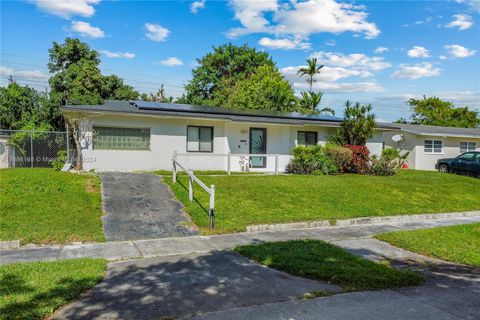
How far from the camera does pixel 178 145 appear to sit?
16891 millimetres

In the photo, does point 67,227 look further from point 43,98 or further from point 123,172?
point 43,98

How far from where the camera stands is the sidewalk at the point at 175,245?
7.07 m

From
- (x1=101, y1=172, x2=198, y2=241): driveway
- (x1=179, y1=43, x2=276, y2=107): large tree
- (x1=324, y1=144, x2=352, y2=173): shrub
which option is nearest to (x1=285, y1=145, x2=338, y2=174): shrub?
(x1=324, y1=144, x2=352, y2=173): shrub

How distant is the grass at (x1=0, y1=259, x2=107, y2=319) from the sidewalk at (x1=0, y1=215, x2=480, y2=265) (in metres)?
0.74

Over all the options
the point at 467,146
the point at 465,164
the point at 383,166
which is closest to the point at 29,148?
the point at 383,166

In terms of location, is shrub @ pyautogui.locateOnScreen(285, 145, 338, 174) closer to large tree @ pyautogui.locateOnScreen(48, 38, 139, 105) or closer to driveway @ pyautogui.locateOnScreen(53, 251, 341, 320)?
driveway @ pyautogui.locateOnScreen(53, 251, 341, 320)

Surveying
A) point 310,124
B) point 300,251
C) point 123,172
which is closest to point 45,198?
point 123,172

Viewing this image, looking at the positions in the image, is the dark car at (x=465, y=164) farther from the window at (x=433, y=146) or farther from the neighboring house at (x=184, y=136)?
the neighboring house at (x=184, y=136)

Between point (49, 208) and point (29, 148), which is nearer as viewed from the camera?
point (49, 208)

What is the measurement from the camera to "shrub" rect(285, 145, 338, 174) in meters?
17.7

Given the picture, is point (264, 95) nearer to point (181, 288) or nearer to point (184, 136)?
point (184, 136)

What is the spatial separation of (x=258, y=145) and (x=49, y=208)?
11182 millimetres

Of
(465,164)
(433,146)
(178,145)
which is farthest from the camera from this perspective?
(433,146)

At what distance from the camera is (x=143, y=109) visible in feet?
53.7
